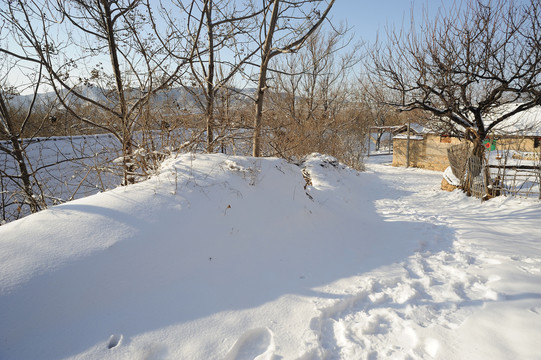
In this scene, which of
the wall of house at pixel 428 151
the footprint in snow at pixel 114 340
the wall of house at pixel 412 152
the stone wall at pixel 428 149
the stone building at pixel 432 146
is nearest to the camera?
the footprint in snow at pixel 114 340

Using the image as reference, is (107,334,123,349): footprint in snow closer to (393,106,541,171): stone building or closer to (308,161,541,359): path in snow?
(308,161,541,359): path in snow

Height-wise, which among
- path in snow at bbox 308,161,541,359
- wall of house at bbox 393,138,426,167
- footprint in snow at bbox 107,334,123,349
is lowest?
path in snow at bbox 308,161,541,359

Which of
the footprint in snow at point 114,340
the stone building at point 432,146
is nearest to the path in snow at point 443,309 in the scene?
the footprint in snow at point 114,340

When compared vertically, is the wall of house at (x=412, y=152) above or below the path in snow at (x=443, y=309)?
above

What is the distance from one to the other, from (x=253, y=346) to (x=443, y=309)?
64.4 inches

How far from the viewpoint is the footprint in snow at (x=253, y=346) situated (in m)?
1.65

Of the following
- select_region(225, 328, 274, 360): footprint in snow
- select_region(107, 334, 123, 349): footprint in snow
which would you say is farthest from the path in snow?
select_region(107, 334, 123, 349): footprint in snow

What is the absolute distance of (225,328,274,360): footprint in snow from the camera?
165cm

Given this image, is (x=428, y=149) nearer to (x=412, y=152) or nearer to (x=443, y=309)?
(x=412, y=152)

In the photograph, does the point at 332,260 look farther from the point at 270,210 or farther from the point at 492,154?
the point at 492,154

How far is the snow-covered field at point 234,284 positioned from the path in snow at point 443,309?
0.4 inches

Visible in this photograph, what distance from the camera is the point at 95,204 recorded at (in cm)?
237

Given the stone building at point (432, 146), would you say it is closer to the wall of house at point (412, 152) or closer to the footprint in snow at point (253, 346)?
the wall of house at point (412, 152)

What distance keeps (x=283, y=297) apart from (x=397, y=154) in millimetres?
20788
